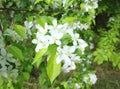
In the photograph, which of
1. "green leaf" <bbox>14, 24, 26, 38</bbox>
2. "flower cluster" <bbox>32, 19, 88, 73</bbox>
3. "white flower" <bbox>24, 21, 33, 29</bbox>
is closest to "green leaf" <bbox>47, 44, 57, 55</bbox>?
"flower cluster" <bbox>32, 19, 88, 73</bbox>

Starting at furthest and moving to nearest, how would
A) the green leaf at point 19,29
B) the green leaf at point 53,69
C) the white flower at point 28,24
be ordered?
the white flower at point 28,24 → the green leaf at point 19,29 → the green leaf at point 53,69

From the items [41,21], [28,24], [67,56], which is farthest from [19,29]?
[28,24]

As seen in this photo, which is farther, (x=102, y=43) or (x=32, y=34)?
(x=102, y=43)

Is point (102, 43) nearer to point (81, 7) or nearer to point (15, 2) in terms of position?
point (81, 7)

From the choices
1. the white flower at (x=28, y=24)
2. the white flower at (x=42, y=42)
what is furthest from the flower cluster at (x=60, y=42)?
the white flower at (x=28, y=24)

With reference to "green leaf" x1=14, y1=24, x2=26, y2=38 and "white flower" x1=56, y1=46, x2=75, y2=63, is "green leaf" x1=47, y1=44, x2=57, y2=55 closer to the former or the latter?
"white flower" x1=56, y1=46, x2=75, y2=63

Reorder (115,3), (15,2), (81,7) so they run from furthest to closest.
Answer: (115,3)
(81,7)
(15,2)

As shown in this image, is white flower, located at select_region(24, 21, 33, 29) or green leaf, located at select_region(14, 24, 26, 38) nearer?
green leaf, located at select_region(14, 24, 26, 38)

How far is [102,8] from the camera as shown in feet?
13.6

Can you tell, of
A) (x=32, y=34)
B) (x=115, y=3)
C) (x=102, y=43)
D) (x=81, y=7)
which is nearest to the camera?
(x=32, y=34)

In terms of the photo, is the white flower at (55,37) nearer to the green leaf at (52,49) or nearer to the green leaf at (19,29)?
the green leaf at (52,49)

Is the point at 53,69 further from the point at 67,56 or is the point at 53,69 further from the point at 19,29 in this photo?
Answer: the point at 19,29

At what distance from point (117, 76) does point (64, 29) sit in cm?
400

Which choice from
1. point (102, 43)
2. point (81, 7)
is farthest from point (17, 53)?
→ point (102, 43)
